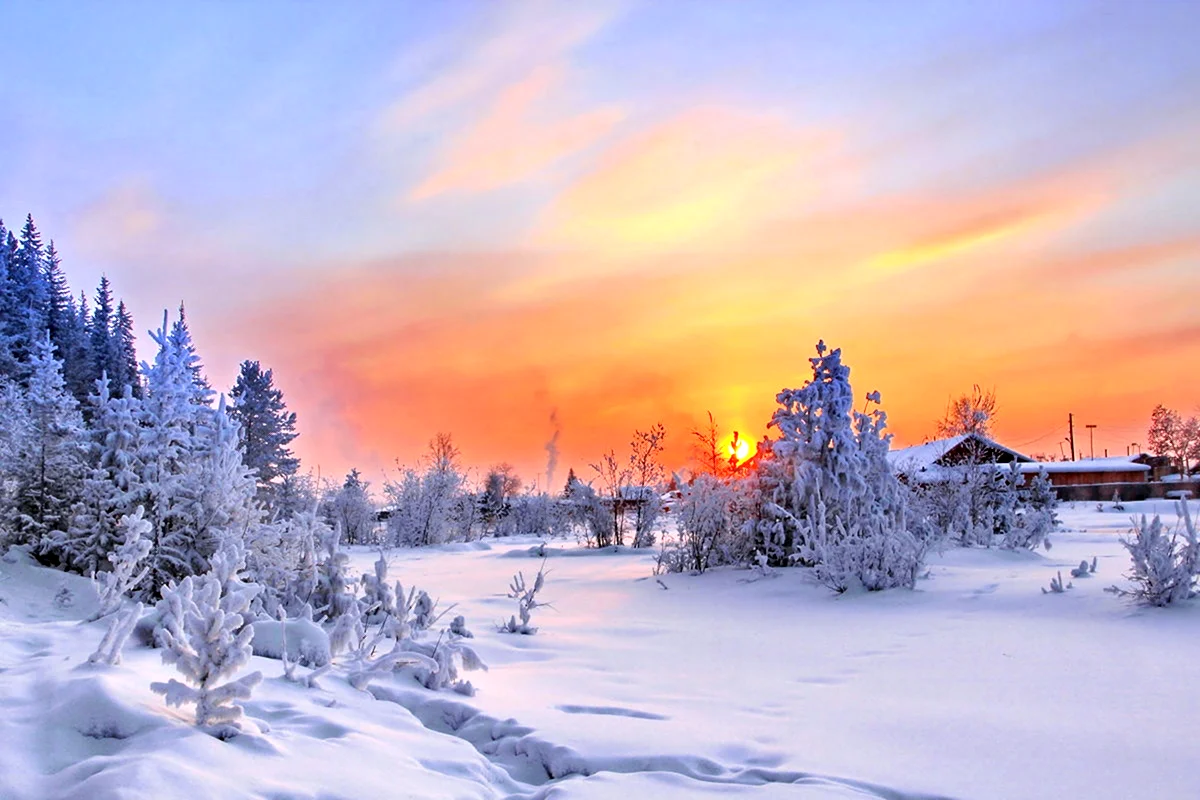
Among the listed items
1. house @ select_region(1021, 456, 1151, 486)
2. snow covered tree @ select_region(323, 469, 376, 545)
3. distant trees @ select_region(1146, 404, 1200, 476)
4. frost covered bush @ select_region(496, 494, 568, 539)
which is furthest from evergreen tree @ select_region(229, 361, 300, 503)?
distant trees @ select_region(1146, 404, 1200, 476)

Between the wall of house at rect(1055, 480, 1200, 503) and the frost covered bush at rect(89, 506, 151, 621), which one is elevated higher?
→ the wall of house at rect(1055, 480, 1200, 503)

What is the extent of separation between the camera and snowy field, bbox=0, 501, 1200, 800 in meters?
3.08

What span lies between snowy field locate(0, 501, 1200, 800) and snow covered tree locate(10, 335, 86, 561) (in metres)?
0.69

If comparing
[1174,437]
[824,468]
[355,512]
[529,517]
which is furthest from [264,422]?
[1174,437]

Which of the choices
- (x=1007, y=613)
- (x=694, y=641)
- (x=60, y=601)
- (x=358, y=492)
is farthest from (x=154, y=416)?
(x=358, y=492)

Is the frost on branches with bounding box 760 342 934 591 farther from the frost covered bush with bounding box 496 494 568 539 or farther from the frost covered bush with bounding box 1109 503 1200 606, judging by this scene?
the frost covered bush with bounding box 496 494 568 539

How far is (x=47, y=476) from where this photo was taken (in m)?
9.13

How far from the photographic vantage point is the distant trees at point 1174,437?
70.8m

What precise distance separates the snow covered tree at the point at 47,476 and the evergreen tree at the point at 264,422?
27.2 metres

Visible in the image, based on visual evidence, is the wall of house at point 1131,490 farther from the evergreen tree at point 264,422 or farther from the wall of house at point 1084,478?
the evergreen tree at point 264,422

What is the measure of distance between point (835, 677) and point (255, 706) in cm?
391

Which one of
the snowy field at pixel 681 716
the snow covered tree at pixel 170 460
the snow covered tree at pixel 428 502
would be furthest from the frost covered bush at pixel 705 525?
the snow covered tree at pixel 428 502

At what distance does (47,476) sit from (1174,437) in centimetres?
8601

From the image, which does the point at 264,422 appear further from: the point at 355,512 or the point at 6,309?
the point at 6,309
